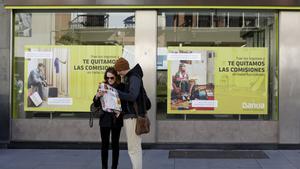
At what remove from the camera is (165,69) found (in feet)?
34.1

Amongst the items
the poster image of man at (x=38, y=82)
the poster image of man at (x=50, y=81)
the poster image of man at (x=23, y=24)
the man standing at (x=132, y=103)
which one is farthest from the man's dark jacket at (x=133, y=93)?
the poster image of man at (x=23, y=24)

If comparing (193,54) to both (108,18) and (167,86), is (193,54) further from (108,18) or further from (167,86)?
(108,18)

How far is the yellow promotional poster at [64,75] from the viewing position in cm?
1048

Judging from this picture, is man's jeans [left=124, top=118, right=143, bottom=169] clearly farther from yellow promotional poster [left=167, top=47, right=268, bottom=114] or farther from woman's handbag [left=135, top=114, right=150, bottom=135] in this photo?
yellow promotional poster [left=167, top=47, right=268, bottom=114]

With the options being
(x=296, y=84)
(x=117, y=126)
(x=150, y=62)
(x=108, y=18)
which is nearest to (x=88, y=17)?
(x=108, y=18)

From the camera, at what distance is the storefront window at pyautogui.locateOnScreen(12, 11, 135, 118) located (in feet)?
34.4

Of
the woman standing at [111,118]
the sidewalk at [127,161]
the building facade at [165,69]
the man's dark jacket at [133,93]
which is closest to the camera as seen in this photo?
the man's dark jacket at [133,93]

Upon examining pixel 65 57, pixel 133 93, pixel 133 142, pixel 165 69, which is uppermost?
pixel 65 57

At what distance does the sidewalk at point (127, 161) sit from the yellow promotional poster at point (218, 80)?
1080 mm

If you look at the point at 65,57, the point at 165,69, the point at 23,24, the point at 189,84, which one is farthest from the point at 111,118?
the point at 23,24

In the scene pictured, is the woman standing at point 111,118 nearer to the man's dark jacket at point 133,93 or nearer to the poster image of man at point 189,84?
the man's dark jacket at point 133,93

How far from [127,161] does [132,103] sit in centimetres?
232

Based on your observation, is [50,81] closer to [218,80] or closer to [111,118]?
[111,118]

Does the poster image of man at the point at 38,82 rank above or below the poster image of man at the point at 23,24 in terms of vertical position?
below
